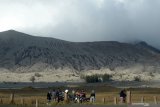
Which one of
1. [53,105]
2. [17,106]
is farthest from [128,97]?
[17,106]

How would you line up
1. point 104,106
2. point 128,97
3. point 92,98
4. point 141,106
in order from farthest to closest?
point 92,98
point 128,97
point 104,106
point 141,106

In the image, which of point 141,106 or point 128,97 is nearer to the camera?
point 141,106

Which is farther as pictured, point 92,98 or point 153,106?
point 92,98

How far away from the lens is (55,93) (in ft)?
208

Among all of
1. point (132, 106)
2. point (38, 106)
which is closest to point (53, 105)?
point (38, 106)

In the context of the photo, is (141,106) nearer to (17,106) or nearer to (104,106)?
(104,106)

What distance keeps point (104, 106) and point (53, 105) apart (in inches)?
253

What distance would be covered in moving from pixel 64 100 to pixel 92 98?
456 centimetres

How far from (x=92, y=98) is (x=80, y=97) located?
5.22 feet

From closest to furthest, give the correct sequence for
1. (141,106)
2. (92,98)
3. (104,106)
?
(141,106)
(104,106)
(92,98)

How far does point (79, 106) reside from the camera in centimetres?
5241

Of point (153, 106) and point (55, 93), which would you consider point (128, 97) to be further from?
point (55, 93)

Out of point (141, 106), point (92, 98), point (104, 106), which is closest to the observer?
point (141, 106)

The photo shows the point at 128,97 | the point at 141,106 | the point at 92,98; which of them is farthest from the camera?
the point at 92,98
